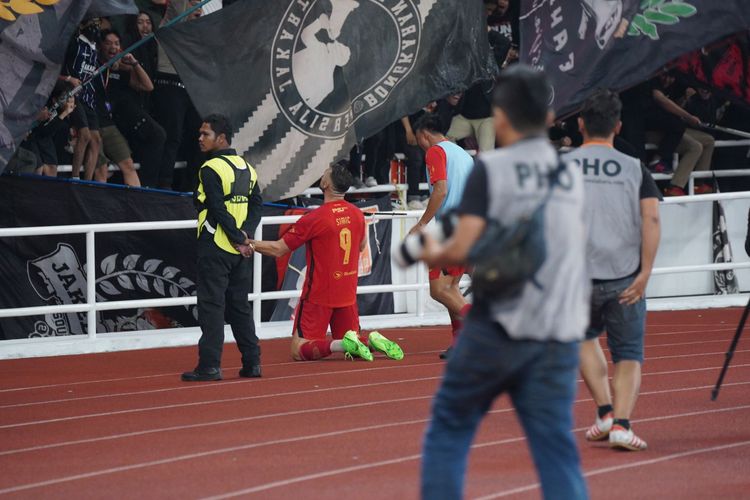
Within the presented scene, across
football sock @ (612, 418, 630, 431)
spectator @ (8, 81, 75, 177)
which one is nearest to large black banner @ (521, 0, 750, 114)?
spectator @ (8, 81, 75, 177)

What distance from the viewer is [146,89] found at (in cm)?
1355

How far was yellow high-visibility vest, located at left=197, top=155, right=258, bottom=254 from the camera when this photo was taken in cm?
1009

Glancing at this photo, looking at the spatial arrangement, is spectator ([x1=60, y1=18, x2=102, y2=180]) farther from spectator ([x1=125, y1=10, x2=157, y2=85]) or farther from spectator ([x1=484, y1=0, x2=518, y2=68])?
spectator ([x1=484, y1=0, x2=518, y2=68])

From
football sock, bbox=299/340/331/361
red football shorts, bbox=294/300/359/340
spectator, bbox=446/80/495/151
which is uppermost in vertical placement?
spectator, bbox=446/80/495/151

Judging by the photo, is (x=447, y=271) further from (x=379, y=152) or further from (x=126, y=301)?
(x=379, y=152)

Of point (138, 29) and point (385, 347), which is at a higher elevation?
point (138, 29)

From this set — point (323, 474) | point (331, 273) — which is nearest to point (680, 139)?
point (331, 273)

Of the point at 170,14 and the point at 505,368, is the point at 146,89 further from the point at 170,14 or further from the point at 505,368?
the point at 505,368

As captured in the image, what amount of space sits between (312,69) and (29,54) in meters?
2.92

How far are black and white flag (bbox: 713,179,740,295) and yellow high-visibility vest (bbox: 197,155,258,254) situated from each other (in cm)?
686

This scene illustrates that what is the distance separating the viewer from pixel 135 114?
13.5 m

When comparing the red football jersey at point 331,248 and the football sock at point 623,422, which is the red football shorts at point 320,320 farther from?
the football sock at point 623,422

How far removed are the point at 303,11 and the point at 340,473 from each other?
694 centimetres

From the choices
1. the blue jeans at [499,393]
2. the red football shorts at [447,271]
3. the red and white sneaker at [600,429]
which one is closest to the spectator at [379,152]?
the red football shorts at [447,271]
